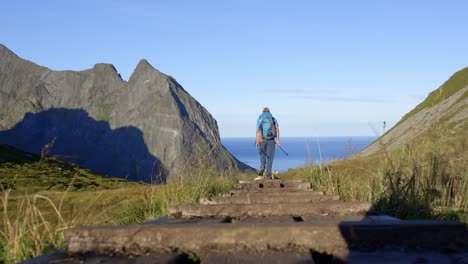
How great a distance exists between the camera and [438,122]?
583 centimetres

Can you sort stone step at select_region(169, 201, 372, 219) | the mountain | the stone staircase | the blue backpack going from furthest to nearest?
the blue backpack → the mountain → stone step at select_region(169, 201, 372, 219) → the stone staircase

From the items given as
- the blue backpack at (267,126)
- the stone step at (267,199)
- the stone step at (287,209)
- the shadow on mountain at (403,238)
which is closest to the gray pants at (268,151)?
the blue backpack at (267,126)

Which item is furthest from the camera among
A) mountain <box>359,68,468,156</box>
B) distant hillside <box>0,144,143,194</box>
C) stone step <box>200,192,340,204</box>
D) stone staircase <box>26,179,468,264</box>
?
mountain <box>359,68,468,156</box>

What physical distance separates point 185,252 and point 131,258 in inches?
10.3

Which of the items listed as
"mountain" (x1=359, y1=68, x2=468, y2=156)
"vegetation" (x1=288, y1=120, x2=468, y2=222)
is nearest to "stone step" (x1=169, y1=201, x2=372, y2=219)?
"vegetation" (x1=288, y1=120, x2=468, y2=222)

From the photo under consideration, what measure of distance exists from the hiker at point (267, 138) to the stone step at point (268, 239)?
29.4 ft

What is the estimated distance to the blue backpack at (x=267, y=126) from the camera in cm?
1120

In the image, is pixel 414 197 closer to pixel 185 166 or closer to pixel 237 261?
pixel 237 261

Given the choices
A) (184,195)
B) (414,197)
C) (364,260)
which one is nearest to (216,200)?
(184,195)

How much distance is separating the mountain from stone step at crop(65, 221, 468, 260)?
2.67 metres

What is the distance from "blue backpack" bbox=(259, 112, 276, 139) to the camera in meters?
11.2

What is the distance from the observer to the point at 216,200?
4.70 meters

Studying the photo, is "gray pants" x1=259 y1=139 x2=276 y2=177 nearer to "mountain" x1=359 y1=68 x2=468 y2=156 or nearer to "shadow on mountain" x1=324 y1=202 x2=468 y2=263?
"mountain" x1=359 y1=68 x2=468 y2=156

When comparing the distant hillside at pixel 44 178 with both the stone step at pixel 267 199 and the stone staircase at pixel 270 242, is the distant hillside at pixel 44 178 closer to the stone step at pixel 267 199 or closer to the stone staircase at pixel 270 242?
the stone staircase at pixel 270 242
